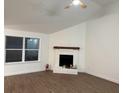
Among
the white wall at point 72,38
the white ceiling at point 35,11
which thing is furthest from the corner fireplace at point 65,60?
the white ceiling at point 35,11

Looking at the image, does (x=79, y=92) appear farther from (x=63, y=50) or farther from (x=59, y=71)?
(x=63, y=50)

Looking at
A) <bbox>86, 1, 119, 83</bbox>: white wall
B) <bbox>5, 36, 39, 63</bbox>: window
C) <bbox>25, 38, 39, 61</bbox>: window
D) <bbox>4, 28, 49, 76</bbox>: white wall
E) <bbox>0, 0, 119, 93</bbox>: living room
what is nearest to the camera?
<bbox>0, 0, 119, 93</bbox>: living room

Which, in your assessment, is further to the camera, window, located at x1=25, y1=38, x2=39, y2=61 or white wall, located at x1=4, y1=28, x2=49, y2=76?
window, located at x1=25, y1=38, x2=39, y2=61

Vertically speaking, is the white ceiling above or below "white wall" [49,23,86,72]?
above

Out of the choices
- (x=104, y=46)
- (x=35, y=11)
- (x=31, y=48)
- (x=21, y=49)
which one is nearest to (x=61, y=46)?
(x=31, y=48)

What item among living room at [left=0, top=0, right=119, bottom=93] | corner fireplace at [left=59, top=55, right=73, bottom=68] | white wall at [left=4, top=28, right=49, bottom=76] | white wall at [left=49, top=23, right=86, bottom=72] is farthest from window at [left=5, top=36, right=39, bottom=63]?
corner fireplace at [left=59, top=55, right=73, bottom=68]

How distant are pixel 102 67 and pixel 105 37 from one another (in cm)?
142

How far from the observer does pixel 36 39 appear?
6.70 meters

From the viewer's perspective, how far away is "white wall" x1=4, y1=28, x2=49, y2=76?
5562 millimetres

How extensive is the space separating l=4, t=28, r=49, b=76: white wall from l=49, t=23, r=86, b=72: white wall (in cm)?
44

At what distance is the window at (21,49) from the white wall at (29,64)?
9.1 inches

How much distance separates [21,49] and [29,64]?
90cm

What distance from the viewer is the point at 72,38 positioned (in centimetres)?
706

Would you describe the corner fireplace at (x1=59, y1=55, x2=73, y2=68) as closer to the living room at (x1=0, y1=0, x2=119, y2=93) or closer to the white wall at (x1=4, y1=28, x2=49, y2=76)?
the living room at (x1=0, y1=0, x2=119, y2=93)
